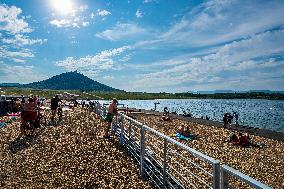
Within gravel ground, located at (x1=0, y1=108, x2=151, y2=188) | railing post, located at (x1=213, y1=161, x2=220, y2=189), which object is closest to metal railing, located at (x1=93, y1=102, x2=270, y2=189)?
railing post, located at (x1=213, y1=161, x2=220, y2=189)

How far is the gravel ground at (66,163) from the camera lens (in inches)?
386

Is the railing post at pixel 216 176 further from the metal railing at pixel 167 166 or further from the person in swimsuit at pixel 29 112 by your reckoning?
the person in swimsuit at pixel 29 112

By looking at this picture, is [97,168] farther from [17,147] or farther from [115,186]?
[17,147]

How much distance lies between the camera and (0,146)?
14984 mm

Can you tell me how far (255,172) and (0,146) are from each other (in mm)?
12055

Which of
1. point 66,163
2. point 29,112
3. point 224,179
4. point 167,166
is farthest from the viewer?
A: point 29,112

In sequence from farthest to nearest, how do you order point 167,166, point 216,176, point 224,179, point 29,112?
point 29,112 < point 167,166 < point 216,176 < point 224,179

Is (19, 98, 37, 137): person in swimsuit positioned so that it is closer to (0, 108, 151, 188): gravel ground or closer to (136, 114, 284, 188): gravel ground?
(0, 108, 151, 188): gravel ground

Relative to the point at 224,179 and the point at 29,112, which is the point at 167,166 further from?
the point at 29,112

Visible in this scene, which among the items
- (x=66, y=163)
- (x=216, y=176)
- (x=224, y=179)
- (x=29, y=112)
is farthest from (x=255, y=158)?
(x=224, y=179)

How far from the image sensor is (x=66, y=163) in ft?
37.7

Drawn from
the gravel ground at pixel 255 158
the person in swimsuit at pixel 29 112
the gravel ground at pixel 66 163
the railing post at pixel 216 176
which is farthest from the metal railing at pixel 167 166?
the person in swimsuit at pixel 29 112

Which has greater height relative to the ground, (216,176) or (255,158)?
(216,176)

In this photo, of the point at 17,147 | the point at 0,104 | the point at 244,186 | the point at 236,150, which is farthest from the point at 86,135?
the point at 0,104
